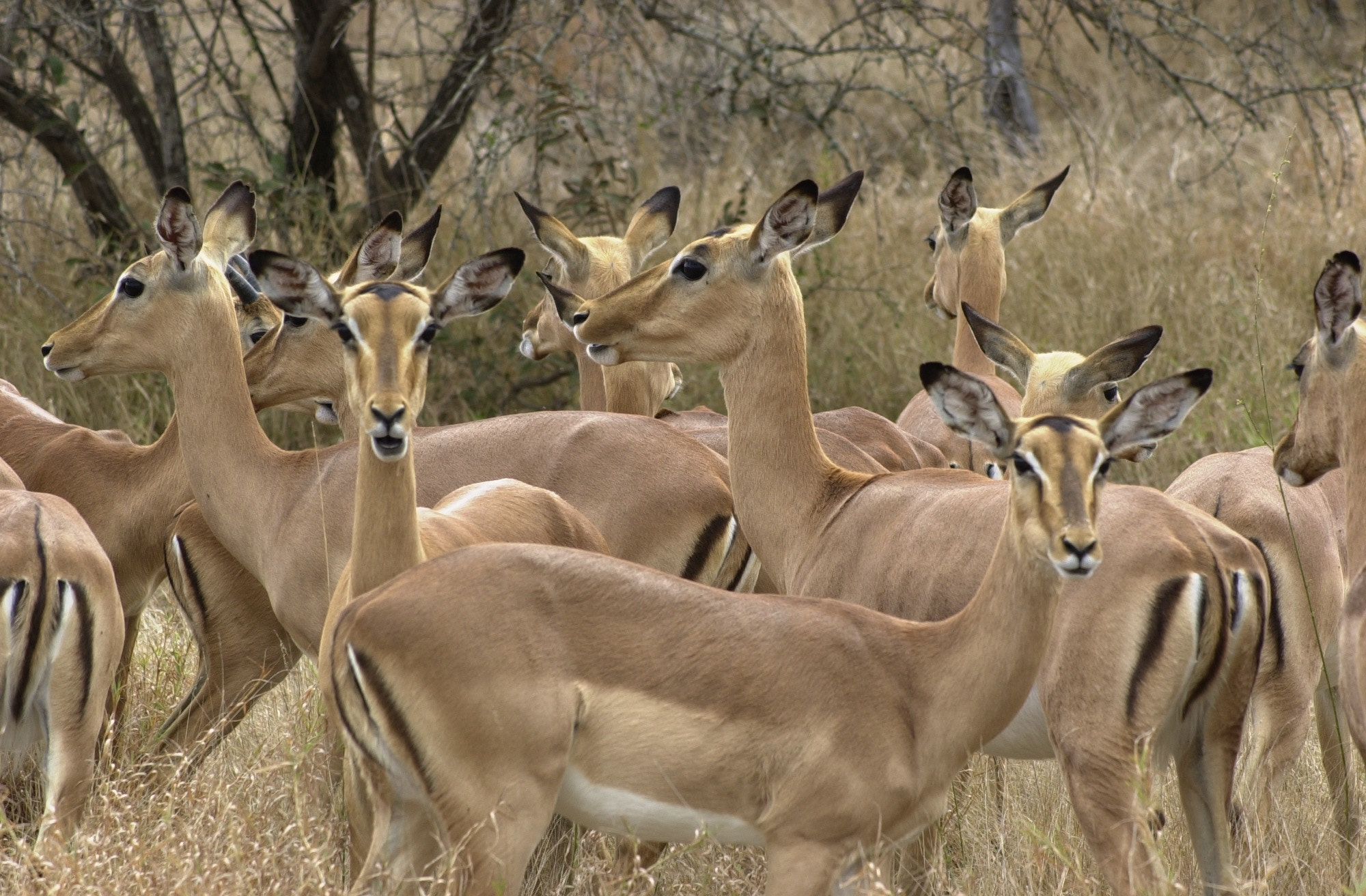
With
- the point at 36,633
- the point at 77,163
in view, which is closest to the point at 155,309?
the point at 36,633

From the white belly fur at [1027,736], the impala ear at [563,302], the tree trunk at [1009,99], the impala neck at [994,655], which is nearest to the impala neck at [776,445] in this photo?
the impala ear at [563,302]

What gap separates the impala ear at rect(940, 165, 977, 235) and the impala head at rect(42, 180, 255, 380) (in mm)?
3079

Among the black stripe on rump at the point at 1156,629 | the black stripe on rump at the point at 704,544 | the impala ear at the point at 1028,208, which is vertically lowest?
the black stripe on rump at the point at 704,544

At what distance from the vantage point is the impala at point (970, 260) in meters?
6.64

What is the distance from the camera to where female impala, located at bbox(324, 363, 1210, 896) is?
2898 millimetres

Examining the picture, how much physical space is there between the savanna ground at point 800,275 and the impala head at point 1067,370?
0.40 meters

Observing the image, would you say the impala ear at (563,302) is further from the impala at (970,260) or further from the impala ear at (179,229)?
the impala at (970,260)

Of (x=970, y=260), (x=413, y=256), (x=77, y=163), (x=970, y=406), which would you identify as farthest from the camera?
(x=77, y=163)

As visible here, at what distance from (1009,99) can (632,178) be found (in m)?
5.37

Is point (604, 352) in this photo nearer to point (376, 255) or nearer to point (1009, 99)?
point (376, 255)

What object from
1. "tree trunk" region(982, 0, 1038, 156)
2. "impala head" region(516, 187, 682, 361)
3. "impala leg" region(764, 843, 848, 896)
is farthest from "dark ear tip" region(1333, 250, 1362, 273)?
"tree trunk" region(982, 0, 1038, 156)

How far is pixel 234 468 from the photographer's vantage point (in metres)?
4.59

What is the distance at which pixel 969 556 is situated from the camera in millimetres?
3742

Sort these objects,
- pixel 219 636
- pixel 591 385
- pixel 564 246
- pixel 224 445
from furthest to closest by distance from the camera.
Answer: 1. pixel 591 385
2. pixel 564 246
3. pixel 219 636
4. pixel 224 445
